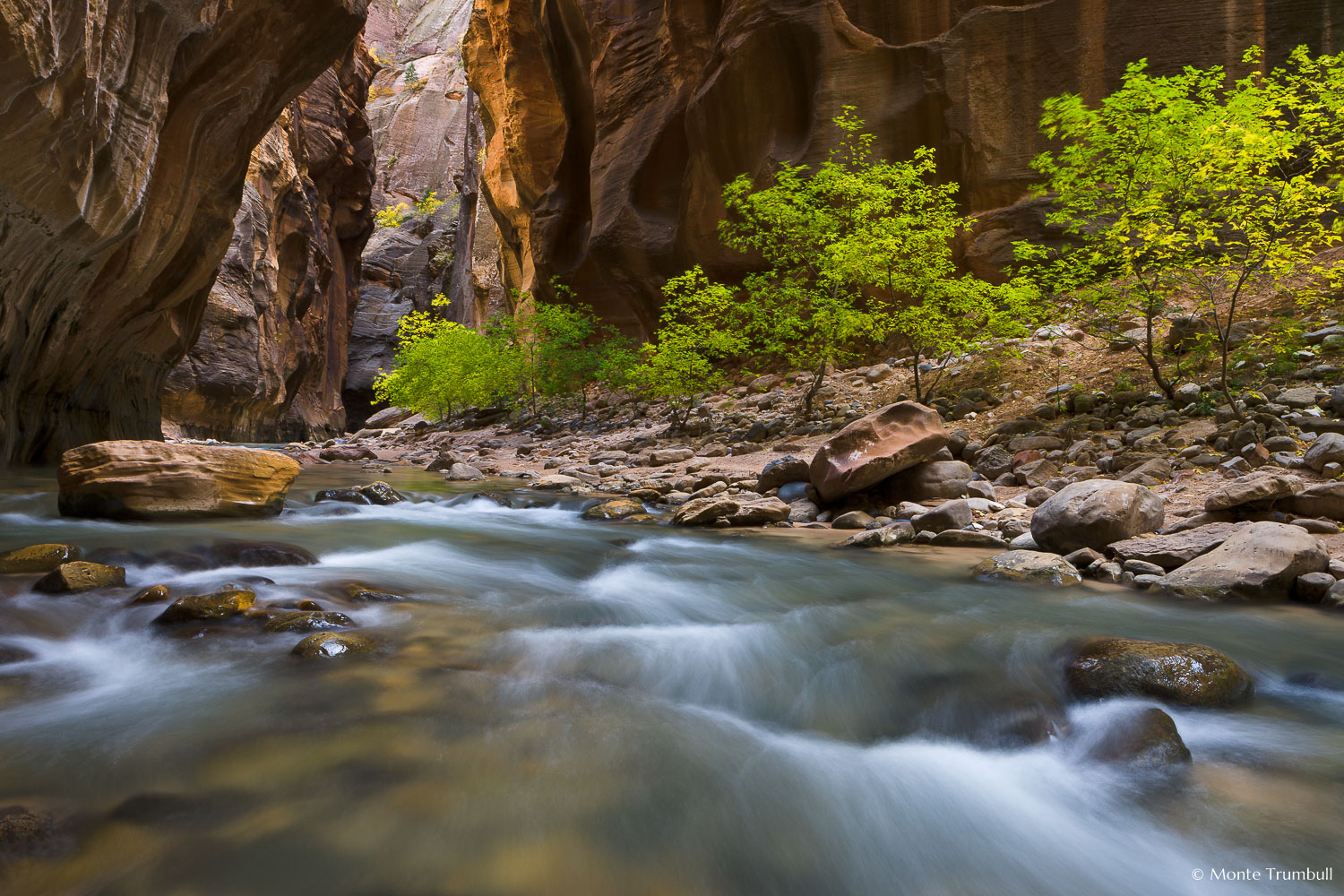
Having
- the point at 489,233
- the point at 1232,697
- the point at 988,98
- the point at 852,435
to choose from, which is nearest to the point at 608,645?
the point at 1232,697

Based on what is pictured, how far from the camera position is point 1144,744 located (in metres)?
2.34

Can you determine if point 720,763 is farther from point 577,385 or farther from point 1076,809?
point 577,385

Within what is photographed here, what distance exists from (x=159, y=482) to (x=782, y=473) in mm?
6271

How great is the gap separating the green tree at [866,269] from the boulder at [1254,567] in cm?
549

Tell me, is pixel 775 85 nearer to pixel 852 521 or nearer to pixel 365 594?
pixel 852 521

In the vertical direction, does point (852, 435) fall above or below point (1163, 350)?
below

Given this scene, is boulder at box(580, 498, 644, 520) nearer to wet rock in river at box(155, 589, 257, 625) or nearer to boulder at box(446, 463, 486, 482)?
wet rock in river at box(155, 589, 257, 625)

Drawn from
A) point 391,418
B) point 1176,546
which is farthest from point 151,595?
point 391,418

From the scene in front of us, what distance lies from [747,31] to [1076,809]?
689 inches

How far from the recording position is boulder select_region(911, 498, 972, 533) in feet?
20.1

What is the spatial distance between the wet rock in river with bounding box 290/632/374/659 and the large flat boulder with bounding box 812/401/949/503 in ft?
17.2

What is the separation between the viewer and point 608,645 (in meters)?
3.52

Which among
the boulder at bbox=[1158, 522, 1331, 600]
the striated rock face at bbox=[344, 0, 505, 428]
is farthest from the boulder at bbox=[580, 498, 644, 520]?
the striated rock face at bbox=[344, 0, 505, 428]

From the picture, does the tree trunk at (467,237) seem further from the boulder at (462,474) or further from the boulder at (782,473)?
the boulder at (782,473)
